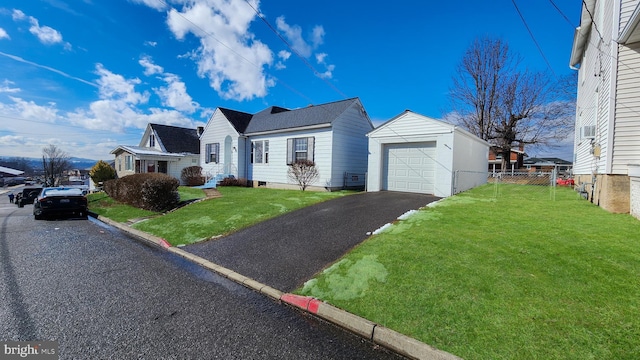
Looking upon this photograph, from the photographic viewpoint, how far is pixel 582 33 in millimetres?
12164

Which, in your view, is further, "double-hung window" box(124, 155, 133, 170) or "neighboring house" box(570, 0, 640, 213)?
"double-hung window" box(124, 155, 133, 170)

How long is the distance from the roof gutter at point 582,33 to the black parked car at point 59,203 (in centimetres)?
2146

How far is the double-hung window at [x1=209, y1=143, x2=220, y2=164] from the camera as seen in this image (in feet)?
70.0

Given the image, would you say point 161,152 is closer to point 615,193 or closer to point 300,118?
point 300,118

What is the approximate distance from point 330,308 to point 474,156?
13605mm

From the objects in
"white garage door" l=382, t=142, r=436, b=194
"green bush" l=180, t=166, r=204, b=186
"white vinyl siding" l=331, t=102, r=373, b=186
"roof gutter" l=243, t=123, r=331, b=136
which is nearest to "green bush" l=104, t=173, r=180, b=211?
"roof gutter" l=243, t=123, r=331, b=136

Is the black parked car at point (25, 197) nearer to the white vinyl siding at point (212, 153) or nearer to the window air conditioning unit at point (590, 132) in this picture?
the white vinyl siding at point (212, 153)

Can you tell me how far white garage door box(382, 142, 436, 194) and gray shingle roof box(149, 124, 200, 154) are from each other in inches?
917

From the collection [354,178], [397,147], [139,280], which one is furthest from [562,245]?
[354,178]

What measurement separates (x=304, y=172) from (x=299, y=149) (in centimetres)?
171

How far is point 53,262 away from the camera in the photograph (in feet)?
18.8

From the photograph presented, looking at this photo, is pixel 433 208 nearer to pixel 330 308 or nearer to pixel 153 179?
pixel 330 308

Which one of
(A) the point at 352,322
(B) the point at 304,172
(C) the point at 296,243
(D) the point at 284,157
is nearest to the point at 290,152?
(D) the point at 284,157

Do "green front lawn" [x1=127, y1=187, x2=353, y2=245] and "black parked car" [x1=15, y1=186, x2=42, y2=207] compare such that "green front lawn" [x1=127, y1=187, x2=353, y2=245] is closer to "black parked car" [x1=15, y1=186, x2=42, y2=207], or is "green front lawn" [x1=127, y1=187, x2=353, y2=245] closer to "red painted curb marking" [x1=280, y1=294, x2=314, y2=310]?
"red painted curb marking" [x1=280, y1=294, x2=314, y2=310]
